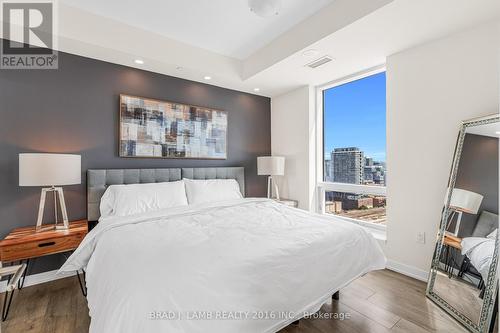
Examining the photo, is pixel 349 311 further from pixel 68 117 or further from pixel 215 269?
pixel 68 117

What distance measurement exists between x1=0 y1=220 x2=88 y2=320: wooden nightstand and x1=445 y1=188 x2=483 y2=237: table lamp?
145 inches

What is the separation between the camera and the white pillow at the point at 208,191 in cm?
305

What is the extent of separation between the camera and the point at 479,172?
204cm

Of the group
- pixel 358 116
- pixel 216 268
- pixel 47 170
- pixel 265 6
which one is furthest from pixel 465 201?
pixel 47 170

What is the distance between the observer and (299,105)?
159 inches

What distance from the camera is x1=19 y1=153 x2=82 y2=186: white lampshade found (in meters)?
2.10

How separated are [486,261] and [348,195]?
6.07 feet

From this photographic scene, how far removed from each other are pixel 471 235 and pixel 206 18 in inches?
134

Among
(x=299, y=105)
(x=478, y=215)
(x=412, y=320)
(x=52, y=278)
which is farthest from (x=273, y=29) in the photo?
(x=52, y=278)

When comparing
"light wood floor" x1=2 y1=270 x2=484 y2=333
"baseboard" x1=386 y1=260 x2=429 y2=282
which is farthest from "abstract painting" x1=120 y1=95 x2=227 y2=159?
"baseboard" x1=386 y1=260 x2=429 y2=282

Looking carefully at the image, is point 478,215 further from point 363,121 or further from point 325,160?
point 325,160

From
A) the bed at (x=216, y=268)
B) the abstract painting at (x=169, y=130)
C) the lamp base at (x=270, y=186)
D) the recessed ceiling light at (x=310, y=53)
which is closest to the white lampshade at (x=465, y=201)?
the bed at (x=216, y=268)

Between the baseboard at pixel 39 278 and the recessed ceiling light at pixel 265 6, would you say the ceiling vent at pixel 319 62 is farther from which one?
the baseboard at pixel 39 278

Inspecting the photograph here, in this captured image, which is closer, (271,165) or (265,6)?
(265,6)
